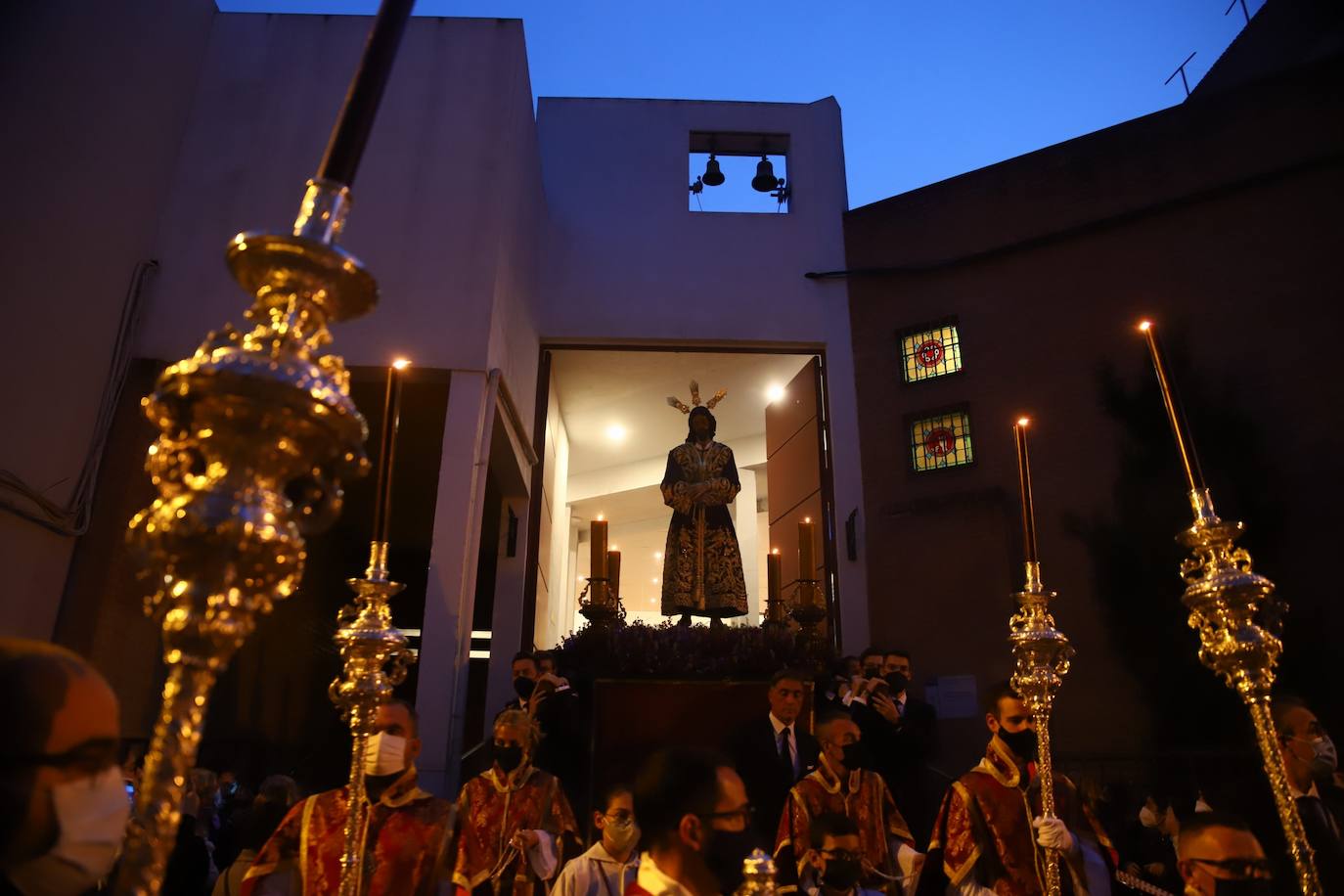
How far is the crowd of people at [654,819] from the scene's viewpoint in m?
1.19

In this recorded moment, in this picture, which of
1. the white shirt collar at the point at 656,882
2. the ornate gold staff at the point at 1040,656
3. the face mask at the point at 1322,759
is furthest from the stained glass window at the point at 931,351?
the white shirt collar at the point at 656,882

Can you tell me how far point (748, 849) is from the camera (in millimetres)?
2230

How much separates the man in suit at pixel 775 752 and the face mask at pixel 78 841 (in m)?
4.53

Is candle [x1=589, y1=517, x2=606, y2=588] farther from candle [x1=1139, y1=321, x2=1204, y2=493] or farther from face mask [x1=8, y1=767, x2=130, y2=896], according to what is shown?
face mask [x1=8, y1=767, x2=130, y2=896]

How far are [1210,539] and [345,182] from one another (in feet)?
7.08

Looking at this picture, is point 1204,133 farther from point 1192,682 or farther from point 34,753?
point 34,753

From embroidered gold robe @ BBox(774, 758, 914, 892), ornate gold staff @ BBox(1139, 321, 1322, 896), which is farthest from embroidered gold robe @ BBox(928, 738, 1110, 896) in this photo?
ornate gold staff @ BBox(1139, 321, 1322, 896)

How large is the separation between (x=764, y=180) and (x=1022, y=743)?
966 centimetres

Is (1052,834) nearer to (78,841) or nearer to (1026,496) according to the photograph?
(1026,496)

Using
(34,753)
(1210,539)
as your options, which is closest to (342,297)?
(34,753)

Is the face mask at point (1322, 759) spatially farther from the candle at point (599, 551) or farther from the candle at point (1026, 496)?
the candle at point (599, 551)

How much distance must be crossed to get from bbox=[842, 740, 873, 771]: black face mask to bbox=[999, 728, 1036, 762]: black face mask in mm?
1103

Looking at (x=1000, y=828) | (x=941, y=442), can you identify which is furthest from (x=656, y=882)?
(x=941, y=442)

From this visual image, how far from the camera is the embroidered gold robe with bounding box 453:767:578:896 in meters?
4.28
